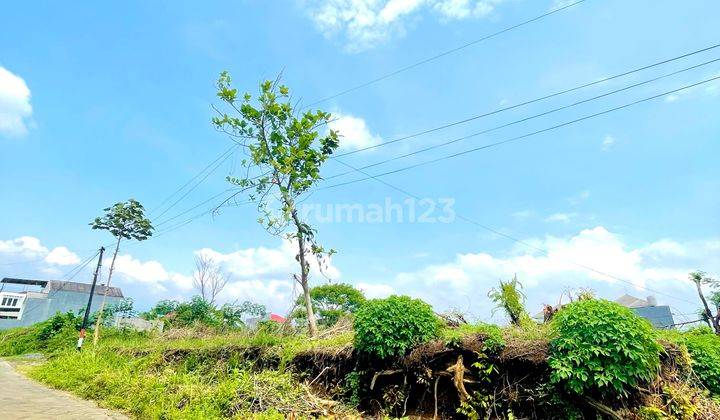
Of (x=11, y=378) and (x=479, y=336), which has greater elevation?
(x=479, y=336)

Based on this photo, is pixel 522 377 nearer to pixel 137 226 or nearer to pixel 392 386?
pixel 392 386

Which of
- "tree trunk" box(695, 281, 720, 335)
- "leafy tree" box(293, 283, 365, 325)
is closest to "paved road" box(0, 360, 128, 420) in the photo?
"tree trunk" box(695, 281, 720, 335)

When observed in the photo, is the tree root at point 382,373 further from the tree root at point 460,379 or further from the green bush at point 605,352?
the green bush at point 605,352

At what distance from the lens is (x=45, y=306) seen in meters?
38.2

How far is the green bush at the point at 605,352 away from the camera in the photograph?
4.00 m

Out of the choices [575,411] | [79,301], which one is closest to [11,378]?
[575,411]

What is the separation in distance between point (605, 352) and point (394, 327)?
2833 millimetres

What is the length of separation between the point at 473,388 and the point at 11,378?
607 inches

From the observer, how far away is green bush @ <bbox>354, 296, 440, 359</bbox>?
5.82 metres

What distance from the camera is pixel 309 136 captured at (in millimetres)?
10219

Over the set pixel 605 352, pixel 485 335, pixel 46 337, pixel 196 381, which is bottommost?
pixel 196 381

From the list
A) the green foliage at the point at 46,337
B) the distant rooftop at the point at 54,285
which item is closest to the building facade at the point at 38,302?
the distant rooftop at the point at 54,285

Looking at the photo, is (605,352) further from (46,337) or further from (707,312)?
(46,337)

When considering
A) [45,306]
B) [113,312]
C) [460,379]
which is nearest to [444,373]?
[460,379]
